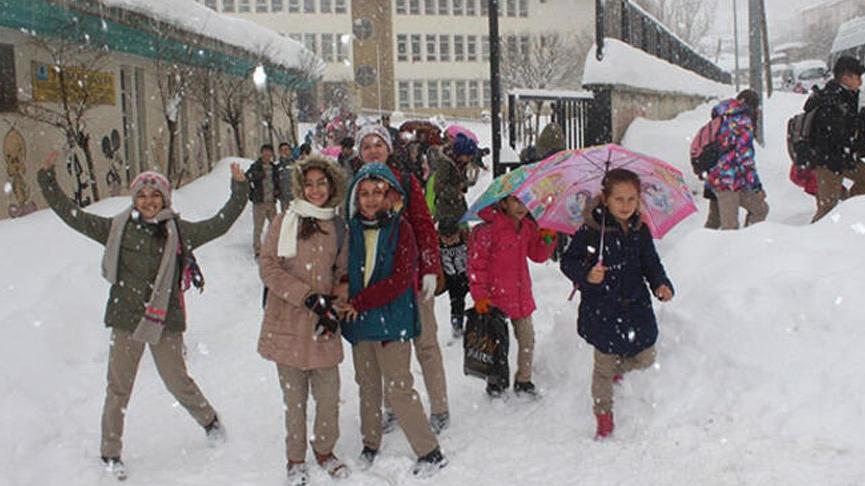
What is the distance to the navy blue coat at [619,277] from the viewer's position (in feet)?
15.1

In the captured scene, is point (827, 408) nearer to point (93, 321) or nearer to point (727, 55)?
point (93, 321)

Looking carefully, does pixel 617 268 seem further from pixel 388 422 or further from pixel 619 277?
pixel 388 422

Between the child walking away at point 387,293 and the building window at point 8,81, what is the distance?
7.80 meters

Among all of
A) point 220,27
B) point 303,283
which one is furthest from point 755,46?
point 303,283

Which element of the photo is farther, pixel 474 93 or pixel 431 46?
pixel 474 93

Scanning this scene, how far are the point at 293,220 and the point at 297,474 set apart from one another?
1391 mm

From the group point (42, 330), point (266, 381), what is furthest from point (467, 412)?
point (42, 330)

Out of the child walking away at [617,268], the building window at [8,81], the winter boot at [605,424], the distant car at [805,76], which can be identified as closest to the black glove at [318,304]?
the child walking away at [617,268]

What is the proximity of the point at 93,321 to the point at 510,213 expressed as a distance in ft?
14.2

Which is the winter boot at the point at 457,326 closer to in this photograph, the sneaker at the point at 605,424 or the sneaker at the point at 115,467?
the sneaker at the point at 605,424

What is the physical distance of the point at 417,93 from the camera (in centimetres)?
5672

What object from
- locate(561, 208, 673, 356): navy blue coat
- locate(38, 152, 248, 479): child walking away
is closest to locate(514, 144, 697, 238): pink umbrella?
locate(561, 208, 673, 356): navy blue coat

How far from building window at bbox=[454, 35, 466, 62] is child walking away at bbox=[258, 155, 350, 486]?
5394cm

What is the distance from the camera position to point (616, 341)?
15.1 ft
